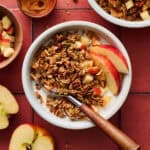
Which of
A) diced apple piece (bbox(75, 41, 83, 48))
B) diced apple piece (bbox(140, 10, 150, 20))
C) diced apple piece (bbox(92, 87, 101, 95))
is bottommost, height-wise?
diced apple piece (bbox(92, 87, 101, 95))

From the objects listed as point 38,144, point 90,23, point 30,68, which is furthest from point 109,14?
point 38,144

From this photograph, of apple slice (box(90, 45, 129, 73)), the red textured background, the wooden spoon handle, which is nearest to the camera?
the wooden spoon handle

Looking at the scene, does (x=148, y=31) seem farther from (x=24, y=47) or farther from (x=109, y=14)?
(x=24, y=47)

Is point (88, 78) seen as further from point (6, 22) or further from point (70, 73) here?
point (6, 22)

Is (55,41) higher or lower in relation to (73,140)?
higher

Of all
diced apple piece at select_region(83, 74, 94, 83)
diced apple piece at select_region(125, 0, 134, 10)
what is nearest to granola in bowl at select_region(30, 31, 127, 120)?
diced apple piece at select_region(83, 74, 94, 83)

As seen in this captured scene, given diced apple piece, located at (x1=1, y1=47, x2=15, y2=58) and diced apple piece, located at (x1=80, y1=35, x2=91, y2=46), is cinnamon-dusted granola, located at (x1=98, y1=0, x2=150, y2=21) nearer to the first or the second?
diced apple piece, located at (x1=80, y1=35, x2=91, y2=46)
